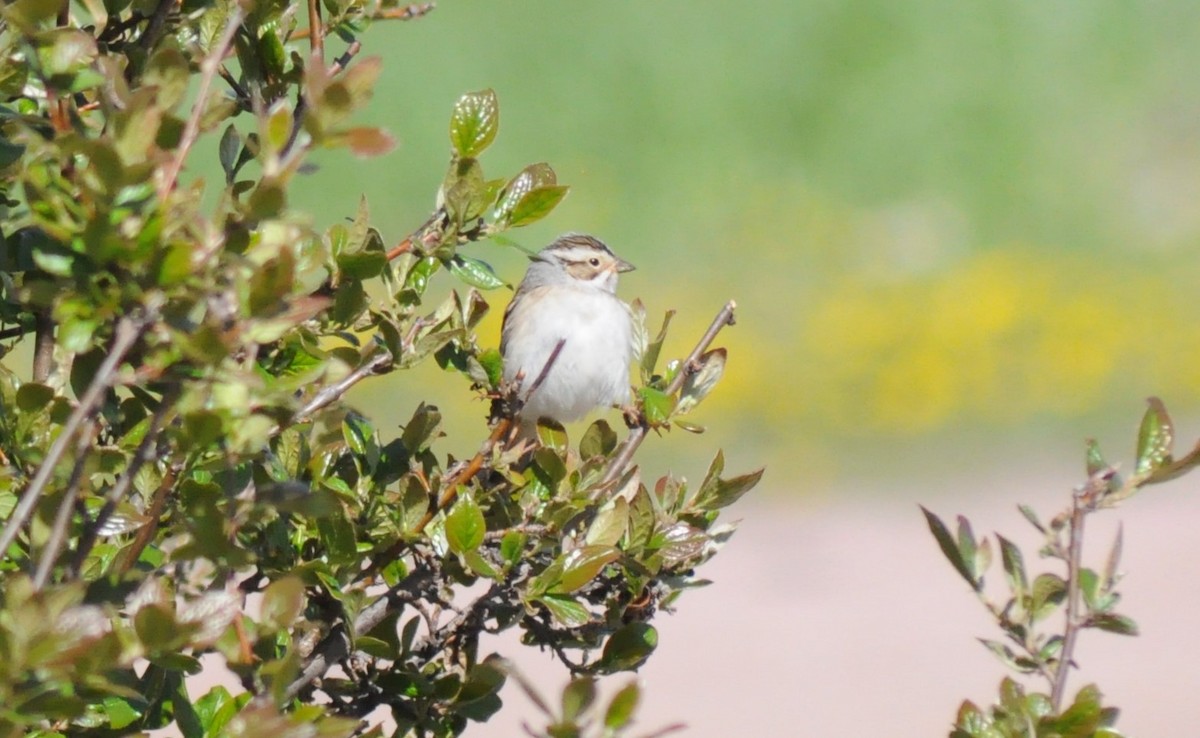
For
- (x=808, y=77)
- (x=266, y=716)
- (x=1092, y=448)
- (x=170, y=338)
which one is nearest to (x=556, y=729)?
(x=266, y=716)

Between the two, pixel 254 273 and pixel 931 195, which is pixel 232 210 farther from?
pixel 931 195

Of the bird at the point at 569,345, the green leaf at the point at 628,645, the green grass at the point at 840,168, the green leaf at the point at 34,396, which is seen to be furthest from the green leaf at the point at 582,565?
the green grass at the point at 840,168

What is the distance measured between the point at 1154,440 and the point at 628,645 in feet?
2.01

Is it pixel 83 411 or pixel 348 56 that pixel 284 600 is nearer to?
pixel 83 411

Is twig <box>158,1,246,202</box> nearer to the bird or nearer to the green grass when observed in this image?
the bird

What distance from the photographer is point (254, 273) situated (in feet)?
3.94

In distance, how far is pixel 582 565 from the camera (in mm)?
1766

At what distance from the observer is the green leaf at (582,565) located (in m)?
1.76

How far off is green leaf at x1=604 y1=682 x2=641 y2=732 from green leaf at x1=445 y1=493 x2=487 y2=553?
0.47m

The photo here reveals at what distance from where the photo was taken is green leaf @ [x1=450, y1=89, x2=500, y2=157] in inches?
68.0

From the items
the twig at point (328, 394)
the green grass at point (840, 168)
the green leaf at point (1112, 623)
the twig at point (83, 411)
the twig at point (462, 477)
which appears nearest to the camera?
Answer: the twig at point (83, 411)

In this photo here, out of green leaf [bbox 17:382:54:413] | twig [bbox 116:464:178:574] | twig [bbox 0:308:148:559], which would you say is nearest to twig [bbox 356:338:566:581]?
twig [bbox 116:464:178:574]

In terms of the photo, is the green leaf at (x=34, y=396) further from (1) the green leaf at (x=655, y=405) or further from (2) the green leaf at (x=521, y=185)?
(1) the green leaf at (x=655, y=405)

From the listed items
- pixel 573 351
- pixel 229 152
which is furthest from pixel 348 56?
pixel 573 351
